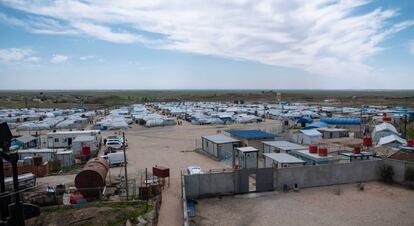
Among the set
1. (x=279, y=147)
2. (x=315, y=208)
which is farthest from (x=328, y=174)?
(x=279, y=147)

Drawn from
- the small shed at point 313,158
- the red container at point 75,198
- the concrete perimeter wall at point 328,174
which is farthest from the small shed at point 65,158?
the small shed at point 313,158

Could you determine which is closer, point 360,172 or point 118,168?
point 360,172

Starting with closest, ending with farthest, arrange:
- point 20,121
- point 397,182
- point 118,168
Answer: point 397,182, point 118,168, point 20,121

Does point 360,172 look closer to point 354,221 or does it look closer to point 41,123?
point 354,221

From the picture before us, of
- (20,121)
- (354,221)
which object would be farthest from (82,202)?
(20,121)

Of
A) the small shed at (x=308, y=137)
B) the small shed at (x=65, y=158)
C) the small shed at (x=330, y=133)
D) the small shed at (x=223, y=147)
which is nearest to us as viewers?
the small shed at (x=65, y=158)

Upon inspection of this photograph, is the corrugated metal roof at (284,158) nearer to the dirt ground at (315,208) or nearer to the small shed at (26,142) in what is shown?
the dirt ground at (315,208)
